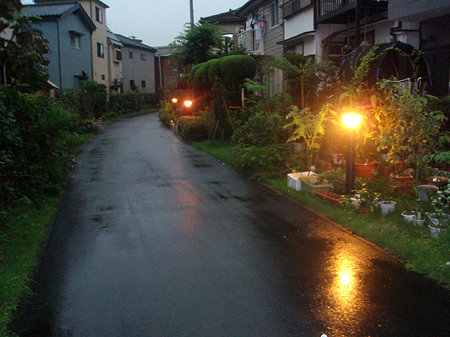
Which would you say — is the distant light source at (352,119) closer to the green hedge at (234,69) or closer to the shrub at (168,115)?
the green hedge at (234,69)

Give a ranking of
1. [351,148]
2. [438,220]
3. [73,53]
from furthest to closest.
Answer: [73,53] < [351,148] < [438,220]

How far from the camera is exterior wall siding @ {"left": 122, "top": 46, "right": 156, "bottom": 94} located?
53125 mm

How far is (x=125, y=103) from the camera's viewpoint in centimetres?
4653

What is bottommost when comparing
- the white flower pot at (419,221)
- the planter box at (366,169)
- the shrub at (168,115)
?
the white flower pot at (419,221)

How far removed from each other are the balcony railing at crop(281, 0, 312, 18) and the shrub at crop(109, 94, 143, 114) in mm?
24676

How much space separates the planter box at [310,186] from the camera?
986 cm

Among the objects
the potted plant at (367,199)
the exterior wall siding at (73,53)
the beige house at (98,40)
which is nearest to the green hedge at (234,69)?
the potted plant at (367,199)

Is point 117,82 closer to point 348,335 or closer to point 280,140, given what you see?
Result: point 280,140

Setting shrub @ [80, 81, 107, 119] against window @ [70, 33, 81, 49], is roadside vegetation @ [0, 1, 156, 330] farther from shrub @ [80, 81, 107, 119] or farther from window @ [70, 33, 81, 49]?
window @ [70, 33, 81, 49]

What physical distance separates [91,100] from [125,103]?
551 inches

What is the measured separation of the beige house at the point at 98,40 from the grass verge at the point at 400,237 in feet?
119

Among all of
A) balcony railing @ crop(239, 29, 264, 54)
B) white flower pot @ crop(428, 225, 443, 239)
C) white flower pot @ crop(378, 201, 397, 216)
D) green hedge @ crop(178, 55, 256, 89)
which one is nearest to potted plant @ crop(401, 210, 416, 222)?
white flower pot @ crop(378, 201, 397, 216)

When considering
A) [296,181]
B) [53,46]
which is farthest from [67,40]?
[296,181]

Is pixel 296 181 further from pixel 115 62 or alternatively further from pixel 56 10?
pixel 115 62
